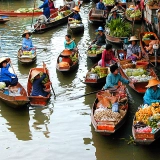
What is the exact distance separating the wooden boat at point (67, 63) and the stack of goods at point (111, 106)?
3146mm

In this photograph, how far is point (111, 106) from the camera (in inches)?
393

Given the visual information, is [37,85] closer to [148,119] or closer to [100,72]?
[100,72]

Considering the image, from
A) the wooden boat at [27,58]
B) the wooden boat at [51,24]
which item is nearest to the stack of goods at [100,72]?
the wooden boat at [27,58]

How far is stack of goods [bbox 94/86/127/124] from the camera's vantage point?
9.45 m

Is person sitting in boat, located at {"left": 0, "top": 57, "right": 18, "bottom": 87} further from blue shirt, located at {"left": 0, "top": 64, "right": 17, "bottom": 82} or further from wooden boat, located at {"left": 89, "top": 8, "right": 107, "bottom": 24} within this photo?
wooden boat, located at {"left": 89, "top": 8, "right": 107, "bottom": 24}

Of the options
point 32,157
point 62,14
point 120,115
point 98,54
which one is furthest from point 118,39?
point 32,157

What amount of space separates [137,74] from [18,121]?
3970 mm

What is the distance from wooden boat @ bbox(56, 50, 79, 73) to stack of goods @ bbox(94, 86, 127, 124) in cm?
315

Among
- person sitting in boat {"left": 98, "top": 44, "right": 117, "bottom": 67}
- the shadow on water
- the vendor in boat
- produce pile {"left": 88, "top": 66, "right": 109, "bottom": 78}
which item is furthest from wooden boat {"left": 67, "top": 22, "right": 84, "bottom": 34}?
the shadow on water

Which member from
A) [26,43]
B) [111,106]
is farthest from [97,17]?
[111,106]

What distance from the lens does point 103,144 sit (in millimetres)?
9414

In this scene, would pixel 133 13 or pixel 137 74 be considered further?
pixel 133 13

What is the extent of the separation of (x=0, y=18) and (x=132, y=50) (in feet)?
31.0

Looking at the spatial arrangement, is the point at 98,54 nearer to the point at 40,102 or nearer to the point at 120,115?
the point at 40,102
